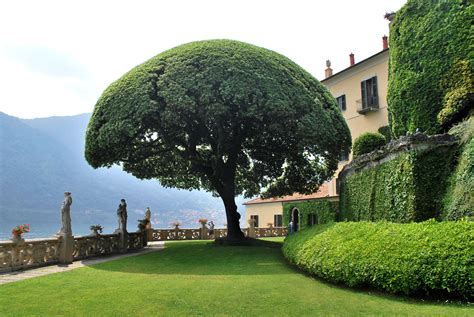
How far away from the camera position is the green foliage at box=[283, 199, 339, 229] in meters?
31.6

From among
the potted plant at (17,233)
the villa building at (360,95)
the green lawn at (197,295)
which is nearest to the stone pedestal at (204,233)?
the villa building at (360,95)

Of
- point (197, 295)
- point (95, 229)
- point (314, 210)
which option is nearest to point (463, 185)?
point (197, 295)

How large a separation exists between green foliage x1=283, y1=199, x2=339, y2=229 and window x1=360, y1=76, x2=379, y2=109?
26.6 feet

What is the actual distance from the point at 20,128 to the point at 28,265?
180m

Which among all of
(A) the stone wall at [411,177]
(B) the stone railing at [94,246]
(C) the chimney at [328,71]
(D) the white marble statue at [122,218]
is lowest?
(B) the stone railing at [94,246]

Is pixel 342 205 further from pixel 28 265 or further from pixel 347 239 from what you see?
pixel 28 265

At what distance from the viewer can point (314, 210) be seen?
1353 inches

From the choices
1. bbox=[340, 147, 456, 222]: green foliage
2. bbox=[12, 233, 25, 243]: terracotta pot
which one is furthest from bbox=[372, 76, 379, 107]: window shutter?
bbox=[12, 233, 25, 243]: terracotta pot

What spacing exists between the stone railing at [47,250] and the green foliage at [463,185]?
14668 mm

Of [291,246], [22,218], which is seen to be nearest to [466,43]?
[291,246]

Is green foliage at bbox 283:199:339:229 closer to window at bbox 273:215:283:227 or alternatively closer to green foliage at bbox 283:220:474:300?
window at bbox 273:215:283:227

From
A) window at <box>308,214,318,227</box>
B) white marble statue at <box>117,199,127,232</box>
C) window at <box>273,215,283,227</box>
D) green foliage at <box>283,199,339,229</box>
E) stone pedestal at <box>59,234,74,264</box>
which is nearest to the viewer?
stone pedestal at <box>59,234,74,264</box>

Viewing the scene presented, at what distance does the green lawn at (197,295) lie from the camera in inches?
309

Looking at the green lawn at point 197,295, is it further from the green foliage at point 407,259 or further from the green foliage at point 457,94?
the green foliage at point 457,94
